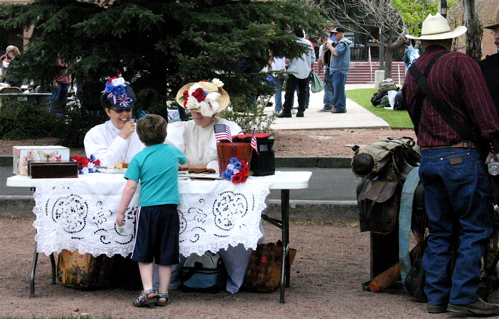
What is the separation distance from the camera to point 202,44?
11.2 meters

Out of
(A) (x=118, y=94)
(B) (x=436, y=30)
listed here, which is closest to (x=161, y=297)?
(A) (x=118, y=94)

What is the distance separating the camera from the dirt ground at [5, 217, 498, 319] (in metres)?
5.02

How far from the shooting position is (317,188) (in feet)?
33.0

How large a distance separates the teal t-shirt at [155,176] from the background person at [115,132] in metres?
0.88

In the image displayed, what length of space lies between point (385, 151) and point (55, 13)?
25.7ft

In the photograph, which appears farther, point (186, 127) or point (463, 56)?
point (186, 127)

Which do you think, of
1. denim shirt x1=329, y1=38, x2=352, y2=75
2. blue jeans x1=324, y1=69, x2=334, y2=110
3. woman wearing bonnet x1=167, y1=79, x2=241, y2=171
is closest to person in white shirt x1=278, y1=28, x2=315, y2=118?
denim shirt x1=329, y1=38, x2=352, y2=75

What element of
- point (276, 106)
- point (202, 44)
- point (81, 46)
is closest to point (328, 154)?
point (202, 44)

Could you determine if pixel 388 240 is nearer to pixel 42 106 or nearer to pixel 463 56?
pixel 463 56

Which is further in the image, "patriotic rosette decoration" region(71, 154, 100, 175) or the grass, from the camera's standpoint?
the grass

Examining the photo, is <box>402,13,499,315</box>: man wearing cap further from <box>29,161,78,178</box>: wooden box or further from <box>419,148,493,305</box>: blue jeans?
<box>29,161,78,178</box>: wooden box

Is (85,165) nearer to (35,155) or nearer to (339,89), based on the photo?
(35,155)

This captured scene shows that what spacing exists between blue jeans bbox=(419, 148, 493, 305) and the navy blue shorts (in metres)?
1.66

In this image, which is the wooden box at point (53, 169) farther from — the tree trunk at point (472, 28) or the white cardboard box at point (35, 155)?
the tree trunk at point (472, 28)
